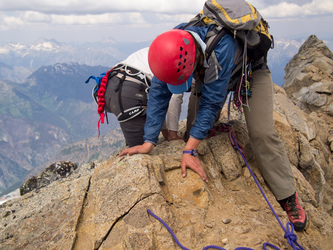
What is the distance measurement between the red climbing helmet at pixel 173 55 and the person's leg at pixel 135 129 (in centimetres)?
277

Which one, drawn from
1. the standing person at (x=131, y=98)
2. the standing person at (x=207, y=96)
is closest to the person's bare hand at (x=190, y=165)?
the standing person at (x=207, y=96)

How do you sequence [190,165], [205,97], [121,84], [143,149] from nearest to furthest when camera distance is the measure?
[205,97] → [190,165] → [143,149] → [121,84]

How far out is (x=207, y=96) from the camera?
5.47 m

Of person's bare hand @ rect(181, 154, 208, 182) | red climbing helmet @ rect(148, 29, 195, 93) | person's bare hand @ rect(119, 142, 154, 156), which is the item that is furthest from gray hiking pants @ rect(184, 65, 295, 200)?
red climbing helmet @ rect(148, 29, 195, 93)

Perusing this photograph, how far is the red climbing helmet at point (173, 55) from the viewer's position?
15.1 ft

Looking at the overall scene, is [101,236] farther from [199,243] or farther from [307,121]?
[307,121]

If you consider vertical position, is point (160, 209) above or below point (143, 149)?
below

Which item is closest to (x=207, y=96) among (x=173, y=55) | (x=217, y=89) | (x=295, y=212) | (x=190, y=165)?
(x=217, y=89)

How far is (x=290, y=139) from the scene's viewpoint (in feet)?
32.5

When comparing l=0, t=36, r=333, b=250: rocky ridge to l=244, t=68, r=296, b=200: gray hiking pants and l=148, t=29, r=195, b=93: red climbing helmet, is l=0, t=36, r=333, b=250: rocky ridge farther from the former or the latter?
l=148, t=29, r=195, b=93: red climbing helmet

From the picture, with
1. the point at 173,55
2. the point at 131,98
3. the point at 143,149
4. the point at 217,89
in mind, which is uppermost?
the point at 173,55

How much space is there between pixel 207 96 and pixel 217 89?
0.26 m

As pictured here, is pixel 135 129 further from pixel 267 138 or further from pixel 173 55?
pixel 267 138

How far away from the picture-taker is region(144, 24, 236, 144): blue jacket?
16.8 ft
